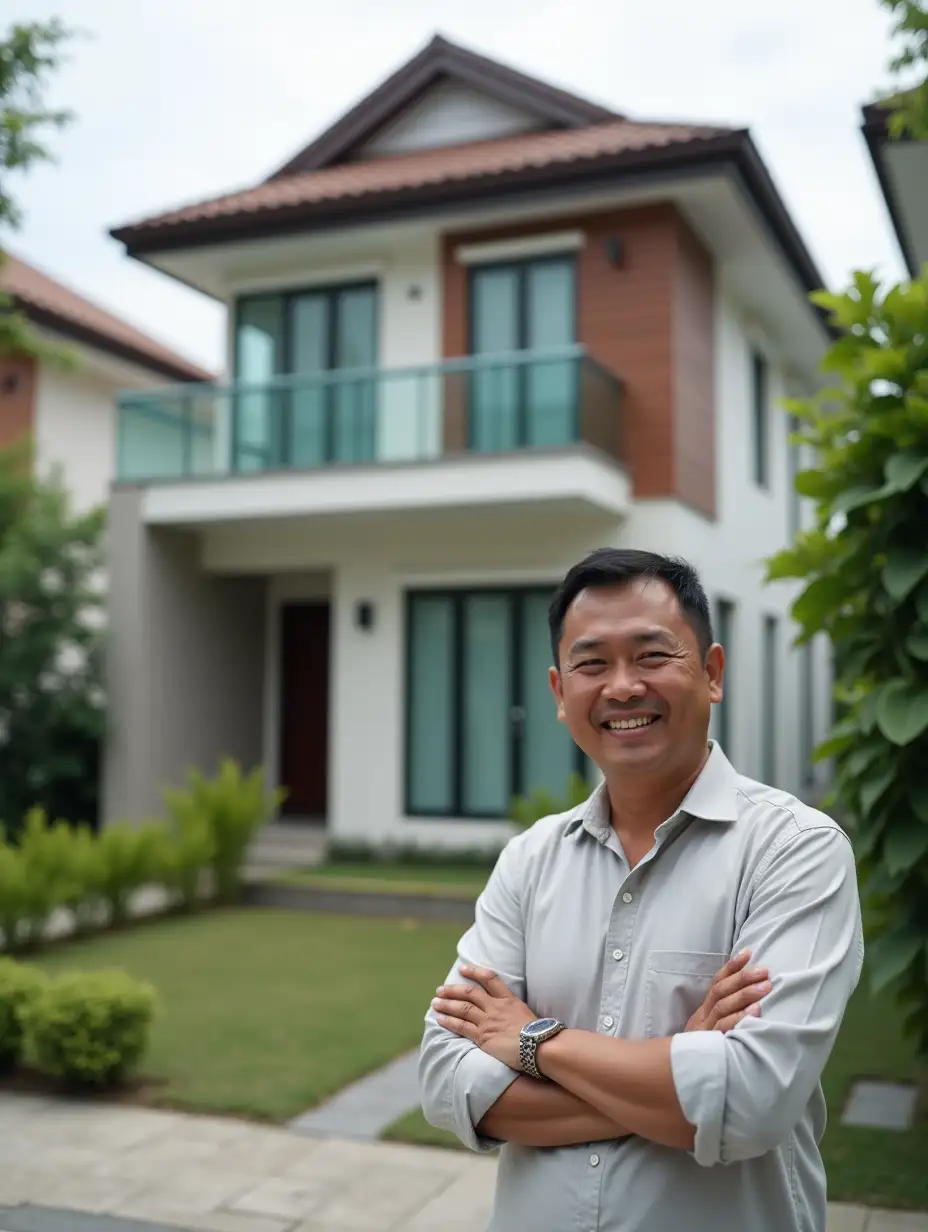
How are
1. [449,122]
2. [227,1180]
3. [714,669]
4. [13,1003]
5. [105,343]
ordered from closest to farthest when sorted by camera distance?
[714,669], [227,1180], [13,1003], [449,122], [105,343]

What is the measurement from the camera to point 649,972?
2.01m

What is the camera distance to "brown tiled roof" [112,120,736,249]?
38.4 feet

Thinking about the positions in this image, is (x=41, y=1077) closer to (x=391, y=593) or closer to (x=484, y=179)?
(x=391, y=593)

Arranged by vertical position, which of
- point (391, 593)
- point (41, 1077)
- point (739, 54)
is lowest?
point (41, 1077)

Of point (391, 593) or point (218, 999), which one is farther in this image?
point (391, 593)

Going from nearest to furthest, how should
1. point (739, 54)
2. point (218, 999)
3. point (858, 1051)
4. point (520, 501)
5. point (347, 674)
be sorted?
1. point (858, 1051)
2. point (218, 999)
3. point (739, 54)
4. point (520, 501)
5. point (347, 674)

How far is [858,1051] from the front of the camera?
6043 mm

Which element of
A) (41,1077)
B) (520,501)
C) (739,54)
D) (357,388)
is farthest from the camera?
(357,388)

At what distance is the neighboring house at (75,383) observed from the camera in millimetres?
16969

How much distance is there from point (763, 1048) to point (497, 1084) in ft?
1.52

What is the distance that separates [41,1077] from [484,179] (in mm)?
9113

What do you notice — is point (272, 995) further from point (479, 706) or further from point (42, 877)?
point (479, 706)

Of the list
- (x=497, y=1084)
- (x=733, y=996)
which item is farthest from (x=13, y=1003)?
(x=733, y=996)

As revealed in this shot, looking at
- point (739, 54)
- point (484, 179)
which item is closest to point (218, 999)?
point (739, 54)
